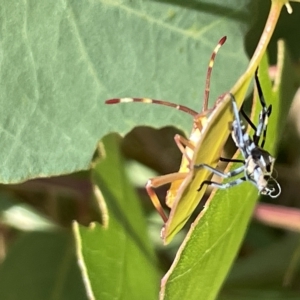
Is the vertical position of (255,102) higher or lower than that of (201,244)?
higher

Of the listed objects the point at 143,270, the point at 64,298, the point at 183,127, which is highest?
the point at 183,127

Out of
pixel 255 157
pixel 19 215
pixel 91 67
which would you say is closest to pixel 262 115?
pixel 255 157

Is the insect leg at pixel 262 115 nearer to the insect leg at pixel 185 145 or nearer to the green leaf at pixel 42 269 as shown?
the insect leg at pixel 185 145

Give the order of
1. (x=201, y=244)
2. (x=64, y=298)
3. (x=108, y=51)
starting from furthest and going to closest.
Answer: (x=64, y=298) < (x=108, y=51) < (x=201, y=244)

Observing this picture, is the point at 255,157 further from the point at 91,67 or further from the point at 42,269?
the point at 42,269

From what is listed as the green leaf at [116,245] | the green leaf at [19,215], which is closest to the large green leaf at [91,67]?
the green leaf at [116,245]

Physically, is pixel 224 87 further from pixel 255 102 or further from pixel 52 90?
pixel 52 90

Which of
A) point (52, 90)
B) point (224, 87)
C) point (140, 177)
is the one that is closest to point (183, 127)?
point (224, 87)

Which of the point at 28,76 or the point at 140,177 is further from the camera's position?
the point at 140,177
